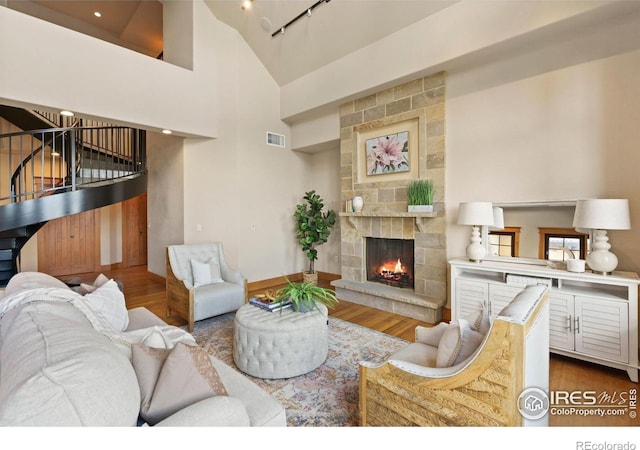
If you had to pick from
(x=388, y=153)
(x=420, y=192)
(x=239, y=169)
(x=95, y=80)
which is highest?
(x=95, y=80)

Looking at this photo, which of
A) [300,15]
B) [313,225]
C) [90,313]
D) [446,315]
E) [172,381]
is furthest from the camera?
[313,225]

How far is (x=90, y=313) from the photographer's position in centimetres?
169

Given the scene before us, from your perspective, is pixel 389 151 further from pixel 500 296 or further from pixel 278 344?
pixel 278 344

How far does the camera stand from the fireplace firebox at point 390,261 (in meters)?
4.05

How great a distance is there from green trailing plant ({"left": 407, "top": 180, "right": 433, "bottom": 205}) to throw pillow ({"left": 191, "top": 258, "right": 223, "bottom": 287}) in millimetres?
2836

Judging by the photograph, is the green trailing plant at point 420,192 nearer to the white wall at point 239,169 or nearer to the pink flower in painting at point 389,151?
Answer: the pink flower in painting at point 389,151

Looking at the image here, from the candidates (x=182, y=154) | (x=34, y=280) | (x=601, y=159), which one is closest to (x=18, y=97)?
(x=182, y=154)

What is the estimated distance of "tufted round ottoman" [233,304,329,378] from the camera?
7.22 feet

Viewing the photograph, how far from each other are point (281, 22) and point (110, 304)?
4.37 metres

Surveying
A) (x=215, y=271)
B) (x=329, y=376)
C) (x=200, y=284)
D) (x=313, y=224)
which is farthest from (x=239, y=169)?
(x=329, y=376)

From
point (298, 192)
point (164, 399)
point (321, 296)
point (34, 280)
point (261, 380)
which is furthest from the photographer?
point (298, 192)

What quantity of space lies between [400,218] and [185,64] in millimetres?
4085

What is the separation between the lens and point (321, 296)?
99.2 inches

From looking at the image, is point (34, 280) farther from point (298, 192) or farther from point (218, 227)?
point (298, 192)
